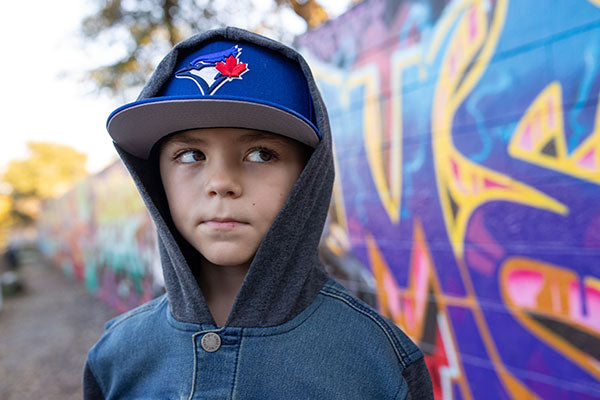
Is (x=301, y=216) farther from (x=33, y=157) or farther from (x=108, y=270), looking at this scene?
(x=33, y=157)

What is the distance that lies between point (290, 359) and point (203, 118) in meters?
0.58

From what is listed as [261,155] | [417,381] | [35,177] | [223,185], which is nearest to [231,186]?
[223,185]

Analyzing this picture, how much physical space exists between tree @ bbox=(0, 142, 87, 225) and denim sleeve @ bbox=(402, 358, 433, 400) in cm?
4302

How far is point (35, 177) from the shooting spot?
41.0 m

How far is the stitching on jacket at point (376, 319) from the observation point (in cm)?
105

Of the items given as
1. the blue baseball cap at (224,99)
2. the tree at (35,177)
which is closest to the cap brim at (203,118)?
the blue baseball cap at (224,99)

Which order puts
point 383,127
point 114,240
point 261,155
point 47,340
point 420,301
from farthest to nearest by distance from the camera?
point 114,240, point 47,340, point 383,127, point 420,301, point 261,155

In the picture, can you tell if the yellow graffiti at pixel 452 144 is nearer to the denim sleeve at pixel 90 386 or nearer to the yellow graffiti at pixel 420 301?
the yellow graffiti at pixel 420 301

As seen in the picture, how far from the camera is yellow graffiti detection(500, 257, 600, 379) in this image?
1760mm

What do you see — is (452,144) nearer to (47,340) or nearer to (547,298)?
(547,298)

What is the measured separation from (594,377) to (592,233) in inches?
22.8

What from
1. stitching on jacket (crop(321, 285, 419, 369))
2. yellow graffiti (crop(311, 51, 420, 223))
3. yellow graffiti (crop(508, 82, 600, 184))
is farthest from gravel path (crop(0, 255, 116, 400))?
yellow graffiti (crop(508, 82, 600, 184))

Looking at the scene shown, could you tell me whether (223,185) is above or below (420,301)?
above

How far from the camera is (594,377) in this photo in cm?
172
